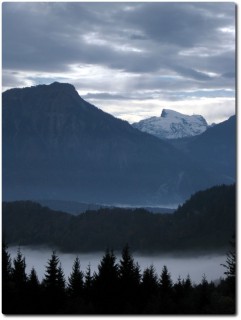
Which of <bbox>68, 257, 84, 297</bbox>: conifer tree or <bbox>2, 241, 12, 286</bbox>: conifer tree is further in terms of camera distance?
<bbox>68, 257, 84, 297</bbox>: conifer tree

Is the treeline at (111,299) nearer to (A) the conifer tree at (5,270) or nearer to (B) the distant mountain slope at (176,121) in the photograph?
(A) the conifer tree at (5,270)

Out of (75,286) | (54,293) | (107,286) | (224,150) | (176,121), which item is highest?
(176,121)

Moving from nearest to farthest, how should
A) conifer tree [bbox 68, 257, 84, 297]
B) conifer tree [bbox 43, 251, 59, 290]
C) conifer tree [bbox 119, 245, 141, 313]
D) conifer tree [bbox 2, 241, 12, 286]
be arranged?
conifer tree [bbox 119, 245, 141, 313] < conifer tree [bbox 2, 241, 12, 286] < conifer tree [bbox 43, 251, 59, 290] < conifer tree [bbox 68, 257, 84, 297]

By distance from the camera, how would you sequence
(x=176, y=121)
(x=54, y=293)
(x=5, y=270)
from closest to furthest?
(x=54, y=293) → (x=5, y=270) → (x=176, y=121)

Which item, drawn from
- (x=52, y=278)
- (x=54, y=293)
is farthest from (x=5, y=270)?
(x=52, y=278)

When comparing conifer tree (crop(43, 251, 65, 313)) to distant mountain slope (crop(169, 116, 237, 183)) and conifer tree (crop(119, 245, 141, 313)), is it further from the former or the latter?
distant mountain slope (crop(169, 116, 237, 183))

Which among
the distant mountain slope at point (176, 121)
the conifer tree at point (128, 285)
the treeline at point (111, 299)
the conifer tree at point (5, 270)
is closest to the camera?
the treeline at point (111, 299)

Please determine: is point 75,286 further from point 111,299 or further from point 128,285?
point 111,299

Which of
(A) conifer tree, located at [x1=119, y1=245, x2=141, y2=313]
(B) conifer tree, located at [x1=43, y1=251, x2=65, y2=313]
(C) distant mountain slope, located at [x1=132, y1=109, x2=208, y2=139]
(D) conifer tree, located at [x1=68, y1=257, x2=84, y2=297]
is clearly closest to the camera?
(B) conifer tree, located at [x1=43, y1=251, x2=65, y2=313]

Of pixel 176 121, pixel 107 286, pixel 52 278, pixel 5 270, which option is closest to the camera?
pixel 5 270

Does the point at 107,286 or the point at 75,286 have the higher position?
the point at 107,286

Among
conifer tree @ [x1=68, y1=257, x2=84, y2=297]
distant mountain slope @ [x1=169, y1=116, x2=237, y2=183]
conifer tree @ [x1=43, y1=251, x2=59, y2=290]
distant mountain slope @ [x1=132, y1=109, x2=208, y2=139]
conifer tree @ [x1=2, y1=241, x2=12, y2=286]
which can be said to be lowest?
conifer tree @ [x1=68, y1=257, x2=84, y2=297]

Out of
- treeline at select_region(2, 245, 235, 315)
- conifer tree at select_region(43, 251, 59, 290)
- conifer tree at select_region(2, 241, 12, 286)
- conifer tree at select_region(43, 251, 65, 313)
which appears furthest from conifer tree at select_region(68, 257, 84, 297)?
conifer tree at select_region(2, 241, 12, 286)

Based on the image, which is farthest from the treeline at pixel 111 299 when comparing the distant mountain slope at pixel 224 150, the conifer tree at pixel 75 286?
the distant mountain slope at pixel 224 150
